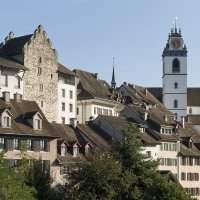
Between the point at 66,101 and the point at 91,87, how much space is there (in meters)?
A: 11.5

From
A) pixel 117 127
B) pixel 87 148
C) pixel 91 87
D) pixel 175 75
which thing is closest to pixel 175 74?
pixel 175 75

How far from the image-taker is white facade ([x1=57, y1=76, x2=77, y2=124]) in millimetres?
105750

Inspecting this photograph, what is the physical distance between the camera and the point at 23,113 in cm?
7350

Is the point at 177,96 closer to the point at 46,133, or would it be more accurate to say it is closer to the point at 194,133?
the point at 194,133

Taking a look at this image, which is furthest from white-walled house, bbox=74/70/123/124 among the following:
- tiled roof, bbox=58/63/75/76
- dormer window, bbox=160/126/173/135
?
dormer window, bbox=160/126/173/135

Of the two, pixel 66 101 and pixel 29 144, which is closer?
pixel 29 144

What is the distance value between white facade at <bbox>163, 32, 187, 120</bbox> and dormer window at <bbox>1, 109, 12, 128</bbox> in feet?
339

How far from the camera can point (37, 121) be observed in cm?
7288

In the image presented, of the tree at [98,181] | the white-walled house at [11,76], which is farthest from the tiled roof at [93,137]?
the tree at [98,181]

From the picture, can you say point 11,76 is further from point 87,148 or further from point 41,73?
point 87,148

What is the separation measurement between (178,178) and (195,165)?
6.58 meters

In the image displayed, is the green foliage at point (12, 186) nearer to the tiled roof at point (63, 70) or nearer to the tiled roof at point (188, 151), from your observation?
the tiled roof at point (63, 70)

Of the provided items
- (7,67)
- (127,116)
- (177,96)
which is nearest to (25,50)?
(7,67)

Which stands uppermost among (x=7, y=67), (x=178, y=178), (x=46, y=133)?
(x=7, y=67)
